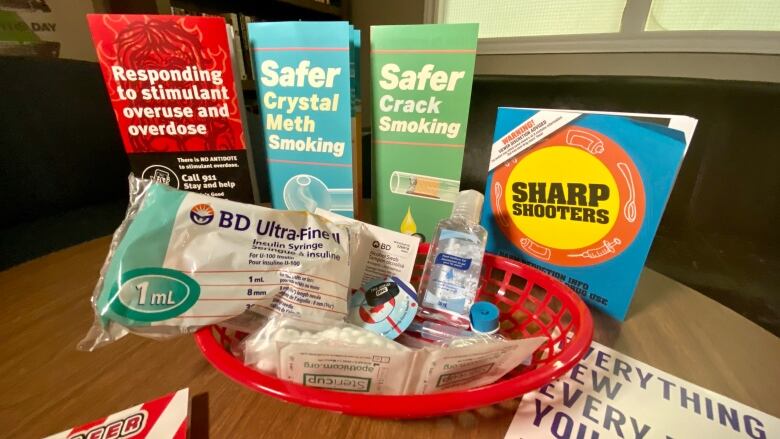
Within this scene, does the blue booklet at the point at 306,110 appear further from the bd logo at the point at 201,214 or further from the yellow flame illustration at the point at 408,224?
the bd logo at the point at 201,214

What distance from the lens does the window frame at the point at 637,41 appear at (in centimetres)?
117

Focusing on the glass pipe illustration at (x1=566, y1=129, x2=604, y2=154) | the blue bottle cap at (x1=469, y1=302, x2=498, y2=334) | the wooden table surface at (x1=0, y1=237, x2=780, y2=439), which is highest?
the glass pipe illustration at (x1=566, y1=129, x2=604, y2=154)

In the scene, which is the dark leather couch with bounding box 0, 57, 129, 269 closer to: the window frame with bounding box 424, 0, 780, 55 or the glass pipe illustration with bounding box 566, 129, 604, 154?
the glass pipe illustration with bounding box 566, 129, 604, 154

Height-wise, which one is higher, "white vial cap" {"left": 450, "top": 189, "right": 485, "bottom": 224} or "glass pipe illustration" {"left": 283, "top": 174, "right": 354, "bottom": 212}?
"white vial cap" {"left": 450, "top": 189, "right": 485, "bottom": 224}

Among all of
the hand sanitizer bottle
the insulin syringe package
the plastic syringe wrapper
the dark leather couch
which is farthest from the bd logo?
the dark leather couch

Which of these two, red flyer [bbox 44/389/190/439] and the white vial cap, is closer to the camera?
red flyer [bbox 44/389/190/439]

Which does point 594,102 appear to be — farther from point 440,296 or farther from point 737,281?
point 440,296

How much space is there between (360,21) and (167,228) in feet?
6.86

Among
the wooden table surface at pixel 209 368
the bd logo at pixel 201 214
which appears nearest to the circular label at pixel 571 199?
the wooden table surface at pixel 209 368

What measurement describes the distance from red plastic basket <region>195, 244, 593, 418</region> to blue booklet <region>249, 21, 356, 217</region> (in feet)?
0.61

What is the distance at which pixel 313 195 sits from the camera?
21.0 inches

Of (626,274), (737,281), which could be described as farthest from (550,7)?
(626,274)

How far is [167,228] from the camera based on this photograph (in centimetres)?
30

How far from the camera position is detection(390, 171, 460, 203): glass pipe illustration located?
515 millimetres
